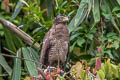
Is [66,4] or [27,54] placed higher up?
[66,4]

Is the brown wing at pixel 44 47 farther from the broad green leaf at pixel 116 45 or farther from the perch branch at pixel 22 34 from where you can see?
the broad green leaf at pixel 116 45

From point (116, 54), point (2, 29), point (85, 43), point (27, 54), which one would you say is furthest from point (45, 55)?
point (2, 29)

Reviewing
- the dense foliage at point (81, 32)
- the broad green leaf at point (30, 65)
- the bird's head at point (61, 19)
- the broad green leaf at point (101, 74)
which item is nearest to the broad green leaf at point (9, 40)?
the dense foliage at point (81, 32)

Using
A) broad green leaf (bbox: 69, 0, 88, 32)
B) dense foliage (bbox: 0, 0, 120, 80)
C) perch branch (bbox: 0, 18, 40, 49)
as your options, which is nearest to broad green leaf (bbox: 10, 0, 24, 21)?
dense foliage (bbox: 0, 0, 120, 80)

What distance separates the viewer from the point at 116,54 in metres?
6.32

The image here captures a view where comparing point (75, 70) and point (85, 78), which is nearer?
point (85, 78)

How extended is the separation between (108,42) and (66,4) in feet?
2.96

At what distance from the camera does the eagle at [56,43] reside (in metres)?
6.03

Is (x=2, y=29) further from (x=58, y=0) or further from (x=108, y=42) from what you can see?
(x=108, y=42)

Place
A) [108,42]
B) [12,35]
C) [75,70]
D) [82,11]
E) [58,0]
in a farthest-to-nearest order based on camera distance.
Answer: [12,35], [58,0], [108,42], [82,11], [75,70]

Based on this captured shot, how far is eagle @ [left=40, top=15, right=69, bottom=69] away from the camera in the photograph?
603 cm

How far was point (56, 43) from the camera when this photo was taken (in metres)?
5.96

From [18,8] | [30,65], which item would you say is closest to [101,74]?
[30,65]

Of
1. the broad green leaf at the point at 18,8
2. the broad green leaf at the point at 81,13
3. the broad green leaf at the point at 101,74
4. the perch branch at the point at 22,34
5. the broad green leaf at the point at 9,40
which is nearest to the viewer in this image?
the broad green leaf at the point at 101,74
